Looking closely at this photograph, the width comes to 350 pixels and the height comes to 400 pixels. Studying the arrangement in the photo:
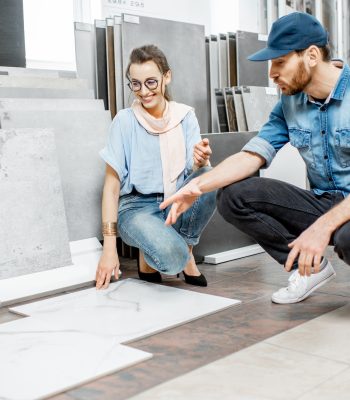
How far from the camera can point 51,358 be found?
145 cm

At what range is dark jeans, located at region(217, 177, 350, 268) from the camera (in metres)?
1.86

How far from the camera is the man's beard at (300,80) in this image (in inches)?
69.3

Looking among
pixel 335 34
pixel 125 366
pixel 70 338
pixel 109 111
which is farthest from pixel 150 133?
pixel 335 34

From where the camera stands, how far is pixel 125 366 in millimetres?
1400

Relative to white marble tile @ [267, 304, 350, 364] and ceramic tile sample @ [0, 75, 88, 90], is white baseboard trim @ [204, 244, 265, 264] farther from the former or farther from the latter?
ceramic tile sample @ [0, 75, 88, 90]

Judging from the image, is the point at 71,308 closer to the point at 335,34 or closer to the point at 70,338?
the point at 70,338

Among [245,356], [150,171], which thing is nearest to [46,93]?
[150,171]

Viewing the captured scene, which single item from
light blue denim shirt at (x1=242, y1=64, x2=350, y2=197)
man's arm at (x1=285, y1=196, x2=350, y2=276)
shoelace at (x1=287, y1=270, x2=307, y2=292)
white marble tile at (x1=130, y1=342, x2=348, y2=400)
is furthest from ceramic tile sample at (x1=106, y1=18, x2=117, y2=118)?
white marble tile at (x1=130, y1=342, x2=348, y2=400)

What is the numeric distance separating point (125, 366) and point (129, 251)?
1.50 meters

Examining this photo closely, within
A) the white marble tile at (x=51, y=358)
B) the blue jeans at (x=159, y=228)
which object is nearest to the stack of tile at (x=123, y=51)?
the blue jeans at (x=159, y=228)

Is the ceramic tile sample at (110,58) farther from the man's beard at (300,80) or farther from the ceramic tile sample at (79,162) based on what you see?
the man's beard at (300,80)

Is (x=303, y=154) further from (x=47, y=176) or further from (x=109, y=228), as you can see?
(x=47, y=176)

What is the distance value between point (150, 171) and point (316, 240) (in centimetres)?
87

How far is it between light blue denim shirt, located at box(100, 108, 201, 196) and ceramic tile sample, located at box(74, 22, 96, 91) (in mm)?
568
